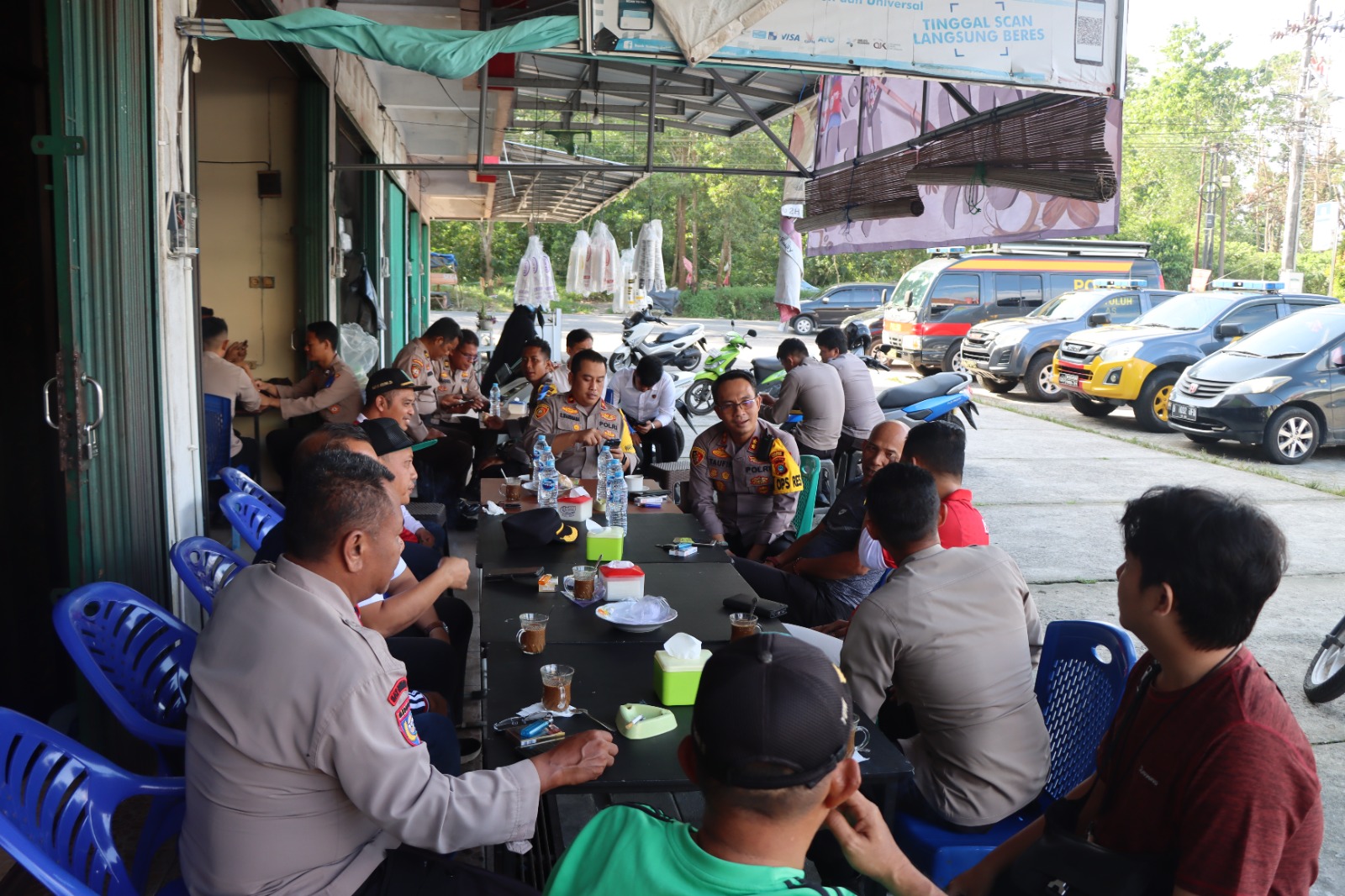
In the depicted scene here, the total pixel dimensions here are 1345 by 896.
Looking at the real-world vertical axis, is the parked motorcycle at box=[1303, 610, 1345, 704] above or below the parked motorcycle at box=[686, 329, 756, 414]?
below

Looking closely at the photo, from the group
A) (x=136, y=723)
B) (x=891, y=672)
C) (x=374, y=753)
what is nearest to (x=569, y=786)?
(x=374, y=753)

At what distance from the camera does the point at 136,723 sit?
7.67ft

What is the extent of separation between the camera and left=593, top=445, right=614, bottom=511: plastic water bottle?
15.7 feet

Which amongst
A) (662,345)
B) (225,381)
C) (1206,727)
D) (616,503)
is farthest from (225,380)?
(662,345)

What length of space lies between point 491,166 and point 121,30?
11.4 ft

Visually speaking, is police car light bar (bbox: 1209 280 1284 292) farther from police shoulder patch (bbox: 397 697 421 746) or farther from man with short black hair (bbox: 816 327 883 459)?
police shoulder patch (bbox: 397 697 421 746)

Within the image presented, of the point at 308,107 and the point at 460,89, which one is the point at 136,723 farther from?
the point at 460,89

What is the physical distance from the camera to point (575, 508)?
4520 millimetres

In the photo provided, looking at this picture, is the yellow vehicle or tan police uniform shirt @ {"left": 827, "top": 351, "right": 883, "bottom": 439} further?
the yellow vehicle

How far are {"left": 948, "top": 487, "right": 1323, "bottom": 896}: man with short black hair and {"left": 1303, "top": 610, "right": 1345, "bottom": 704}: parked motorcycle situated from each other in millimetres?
3146

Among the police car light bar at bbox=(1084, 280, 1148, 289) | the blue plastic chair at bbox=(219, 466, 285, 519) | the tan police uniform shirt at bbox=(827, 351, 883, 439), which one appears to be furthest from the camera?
the police car light bar at bbox=(1084, 280, 1148, 289)

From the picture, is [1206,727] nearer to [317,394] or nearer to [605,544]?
[605,544]

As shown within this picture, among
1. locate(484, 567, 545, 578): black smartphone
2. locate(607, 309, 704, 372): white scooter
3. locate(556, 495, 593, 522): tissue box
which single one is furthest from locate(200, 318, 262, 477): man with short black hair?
locate(607, 309, 704, 372): white scooter

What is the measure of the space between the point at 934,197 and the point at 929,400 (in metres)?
3.44
